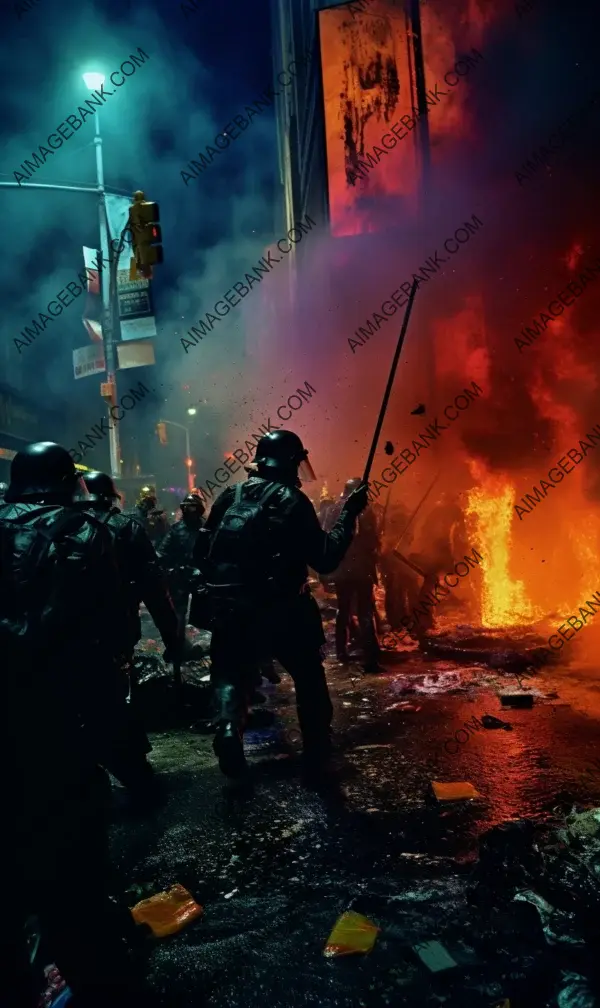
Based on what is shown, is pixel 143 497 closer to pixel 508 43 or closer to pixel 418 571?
pixel 418 571

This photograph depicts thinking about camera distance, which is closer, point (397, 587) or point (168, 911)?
point (168, 911)

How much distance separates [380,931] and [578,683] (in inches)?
180

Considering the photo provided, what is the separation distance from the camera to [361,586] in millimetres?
7930

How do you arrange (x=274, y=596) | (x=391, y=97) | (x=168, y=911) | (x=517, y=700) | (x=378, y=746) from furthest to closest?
(x=391, y=97) < (x=517, y=700) < (x=378, y=746) < (x=274, y=596) < (x=168, y=911)

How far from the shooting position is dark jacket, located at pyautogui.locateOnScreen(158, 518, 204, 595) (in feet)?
25.9

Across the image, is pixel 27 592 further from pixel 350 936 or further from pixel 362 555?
pixel 362 555

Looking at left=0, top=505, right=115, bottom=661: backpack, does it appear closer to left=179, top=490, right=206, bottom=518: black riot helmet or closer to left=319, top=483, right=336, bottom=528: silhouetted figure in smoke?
left=179, top=490, right=206, bottom=518: black riot helmet

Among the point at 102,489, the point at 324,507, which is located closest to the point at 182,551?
the point at 102,489

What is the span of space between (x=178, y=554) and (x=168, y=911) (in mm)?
5510

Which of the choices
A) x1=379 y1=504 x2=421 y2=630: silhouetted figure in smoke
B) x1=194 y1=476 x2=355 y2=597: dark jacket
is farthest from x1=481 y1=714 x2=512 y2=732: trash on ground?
x1=379 y1=504 x2=421 y2=630: silhouetted figure in smoke

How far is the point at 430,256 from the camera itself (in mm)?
16141

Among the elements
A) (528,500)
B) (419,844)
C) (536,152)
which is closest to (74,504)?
(419,844)

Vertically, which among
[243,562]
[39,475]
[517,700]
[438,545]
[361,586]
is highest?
[39,475]

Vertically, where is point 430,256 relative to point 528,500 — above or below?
above
